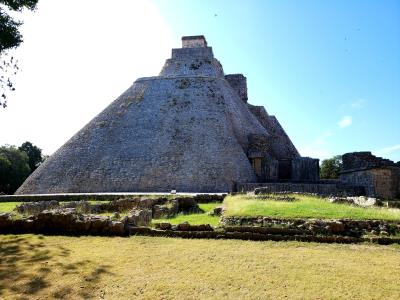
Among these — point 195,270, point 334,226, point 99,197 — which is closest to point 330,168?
point 99,197

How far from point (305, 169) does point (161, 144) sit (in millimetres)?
11473

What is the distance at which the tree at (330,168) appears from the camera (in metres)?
49.7

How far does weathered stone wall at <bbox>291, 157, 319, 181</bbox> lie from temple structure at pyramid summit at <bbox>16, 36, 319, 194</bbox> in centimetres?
8

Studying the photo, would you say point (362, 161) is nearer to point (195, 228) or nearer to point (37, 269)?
point (195, 228)

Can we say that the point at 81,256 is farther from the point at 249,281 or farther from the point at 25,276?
the point at 249,281

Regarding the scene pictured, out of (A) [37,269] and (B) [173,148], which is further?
(B) [173,148]

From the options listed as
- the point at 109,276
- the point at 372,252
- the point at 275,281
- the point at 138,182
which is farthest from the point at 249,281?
the point at 138,182

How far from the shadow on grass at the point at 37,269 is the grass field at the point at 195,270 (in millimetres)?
14

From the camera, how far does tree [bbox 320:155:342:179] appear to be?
49719mm

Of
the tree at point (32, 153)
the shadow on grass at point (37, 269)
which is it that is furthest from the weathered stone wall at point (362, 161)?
the tree at point (32, 153)

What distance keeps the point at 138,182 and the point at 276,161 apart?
1106 cm

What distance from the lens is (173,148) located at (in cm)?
2792

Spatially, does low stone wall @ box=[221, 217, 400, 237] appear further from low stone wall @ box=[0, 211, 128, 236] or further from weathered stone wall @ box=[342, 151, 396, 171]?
weathered stone wall @ box=[342, 151, 396, 171]

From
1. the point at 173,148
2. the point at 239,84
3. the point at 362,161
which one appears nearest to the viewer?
the point at 362,161
